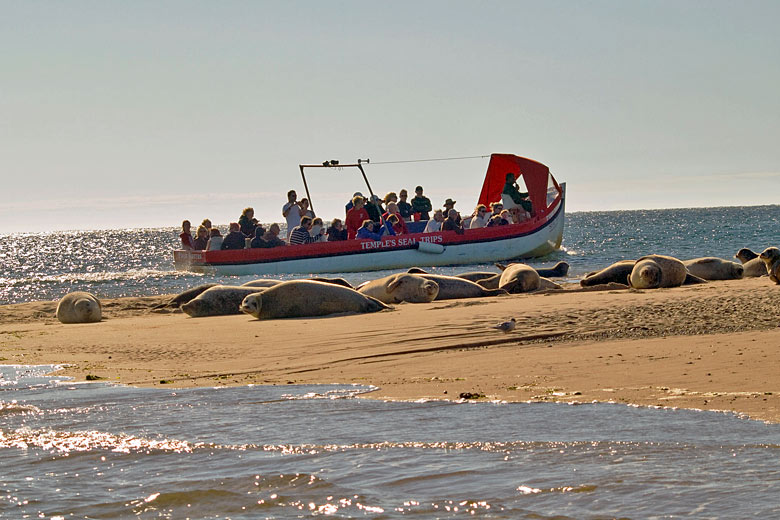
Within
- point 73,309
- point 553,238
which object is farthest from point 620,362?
point 553,238

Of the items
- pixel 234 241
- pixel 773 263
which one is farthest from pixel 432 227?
pixel 773 263

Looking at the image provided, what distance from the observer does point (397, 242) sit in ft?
72.4

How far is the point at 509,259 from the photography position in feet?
79.4

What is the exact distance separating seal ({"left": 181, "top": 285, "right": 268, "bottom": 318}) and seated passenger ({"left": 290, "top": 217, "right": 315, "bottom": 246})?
30.1ft

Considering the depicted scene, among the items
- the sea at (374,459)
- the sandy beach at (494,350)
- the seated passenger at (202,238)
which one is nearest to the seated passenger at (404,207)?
the seated passenger at (202,238)

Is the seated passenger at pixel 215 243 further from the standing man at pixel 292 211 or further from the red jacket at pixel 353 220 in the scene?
the red jacket at pixel 353 220

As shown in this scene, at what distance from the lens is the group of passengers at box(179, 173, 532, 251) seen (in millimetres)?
21609

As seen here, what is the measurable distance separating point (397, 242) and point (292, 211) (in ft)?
8.64

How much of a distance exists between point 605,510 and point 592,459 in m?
0.67

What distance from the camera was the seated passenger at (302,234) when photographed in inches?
842

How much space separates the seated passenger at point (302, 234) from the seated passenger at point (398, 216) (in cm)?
193

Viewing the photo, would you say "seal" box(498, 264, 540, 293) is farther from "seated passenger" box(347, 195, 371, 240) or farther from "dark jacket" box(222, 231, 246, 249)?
"dark jacket" box(222, 231, 246, 249)

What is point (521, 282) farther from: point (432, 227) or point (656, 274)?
point (432, 227)

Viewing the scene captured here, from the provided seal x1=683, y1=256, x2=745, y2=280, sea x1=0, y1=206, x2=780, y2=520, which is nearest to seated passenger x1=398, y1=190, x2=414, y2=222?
seal x1=683, y1=256, x2=745, y2=280
